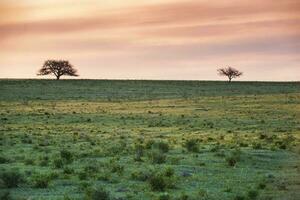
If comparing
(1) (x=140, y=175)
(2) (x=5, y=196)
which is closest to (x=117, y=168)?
(1) (x=140, y=175)

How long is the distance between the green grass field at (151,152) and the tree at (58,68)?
212 ft

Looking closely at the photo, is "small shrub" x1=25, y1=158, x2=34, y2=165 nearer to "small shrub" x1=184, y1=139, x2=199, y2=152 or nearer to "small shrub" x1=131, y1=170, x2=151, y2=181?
"small shrub" x1=131, y1=170, x2=151, y2=181

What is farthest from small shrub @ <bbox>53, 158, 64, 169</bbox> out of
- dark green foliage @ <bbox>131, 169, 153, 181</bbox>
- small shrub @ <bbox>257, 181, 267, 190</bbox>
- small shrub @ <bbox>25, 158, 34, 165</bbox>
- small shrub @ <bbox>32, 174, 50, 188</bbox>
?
small shrub @ <bbox>257, 181, 267, 190</bbox>

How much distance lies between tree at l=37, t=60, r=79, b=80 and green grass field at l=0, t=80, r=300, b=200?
2540 inches

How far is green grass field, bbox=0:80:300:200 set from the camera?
19.3m

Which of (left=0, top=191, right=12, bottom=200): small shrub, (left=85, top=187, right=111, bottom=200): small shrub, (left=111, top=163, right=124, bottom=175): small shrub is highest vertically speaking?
(left=85, top=187, right=111, bottom=200): small shrub

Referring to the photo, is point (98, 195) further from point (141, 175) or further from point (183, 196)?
point (141, 175)

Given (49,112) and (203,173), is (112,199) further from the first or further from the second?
(49,112)

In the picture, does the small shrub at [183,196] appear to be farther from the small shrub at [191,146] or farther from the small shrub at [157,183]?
the small shrub at [191,146]

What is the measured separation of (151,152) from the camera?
27656mm

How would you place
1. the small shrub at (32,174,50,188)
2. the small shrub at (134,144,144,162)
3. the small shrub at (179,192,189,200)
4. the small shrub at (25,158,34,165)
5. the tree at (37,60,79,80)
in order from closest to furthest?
the small shrub at (179,192,189,200), the small shrub at (32,174,50,188), the small shrub at (25,158,34,165), the small shrub at (134,144,144,162), the tree at (37,60,79,80)

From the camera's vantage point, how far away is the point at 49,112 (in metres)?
60.4

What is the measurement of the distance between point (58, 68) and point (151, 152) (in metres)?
109

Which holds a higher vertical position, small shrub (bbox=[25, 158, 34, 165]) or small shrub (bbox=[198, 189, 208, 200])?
small shrub (bbox=[198, 189, 208, 200])
